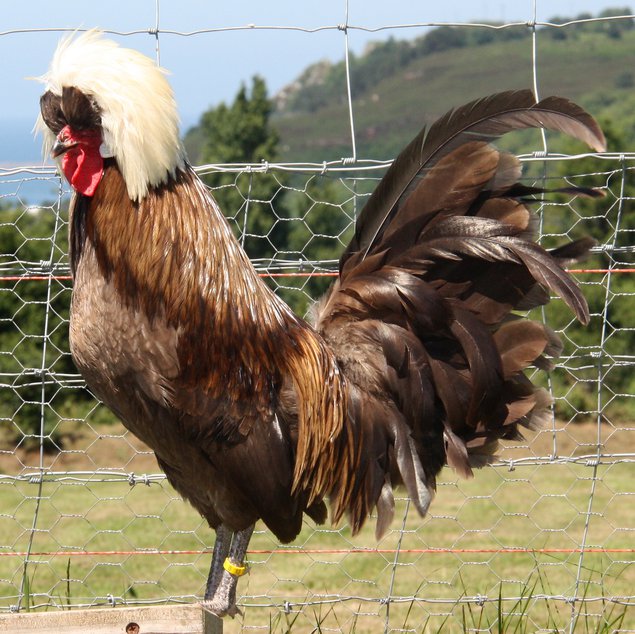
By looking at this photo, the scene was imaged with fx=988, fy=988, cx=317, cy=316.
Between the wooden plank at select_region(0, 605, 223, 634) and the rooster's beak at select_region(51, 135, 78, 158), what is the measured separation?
1.22 meters

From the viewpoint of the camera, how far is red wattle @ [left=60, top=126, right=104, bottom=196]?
109 inches

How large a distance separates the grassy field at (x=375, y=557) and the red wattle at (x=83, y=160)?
46.9 inches

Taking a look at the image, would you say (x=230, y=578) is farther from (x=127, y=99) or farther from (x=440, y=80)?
(x=440, y=80)

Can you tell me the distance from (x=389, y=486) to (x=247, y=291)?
0.81m

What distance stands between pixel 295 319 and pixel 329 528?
3114 mm

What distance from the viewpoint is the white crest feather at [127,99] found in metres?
2.67

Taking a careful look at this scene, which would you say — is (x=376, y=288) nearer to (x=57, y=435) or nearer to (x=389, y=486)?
(x=389, y=486)

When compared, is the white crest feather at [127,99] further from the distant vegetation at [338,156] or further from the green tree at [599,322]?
the green tree at [599,322]

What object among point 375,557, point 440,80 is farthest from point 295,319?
point 440,80

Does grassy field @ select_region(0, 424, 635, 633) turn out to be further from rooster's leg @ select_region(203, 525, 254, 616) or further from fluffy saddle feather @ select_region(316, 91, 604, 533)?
fluffy saddle feather @ select_region(316, 91, 604, 533)

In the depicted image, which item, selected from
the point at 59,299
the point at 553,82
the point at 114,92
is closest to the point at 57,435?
the point at 59,299

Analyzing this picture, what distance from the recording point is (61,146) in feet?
8.96

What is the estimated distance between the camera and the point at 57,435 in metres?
7.91

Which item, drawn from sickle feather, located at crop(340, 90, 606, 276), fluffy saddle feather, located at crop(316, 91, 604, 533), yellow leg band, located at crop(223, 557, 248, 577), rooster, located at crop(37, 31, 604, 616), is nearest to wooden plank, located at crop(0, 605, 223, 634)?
rooster, located at crop(37, 31, 604, 616)
